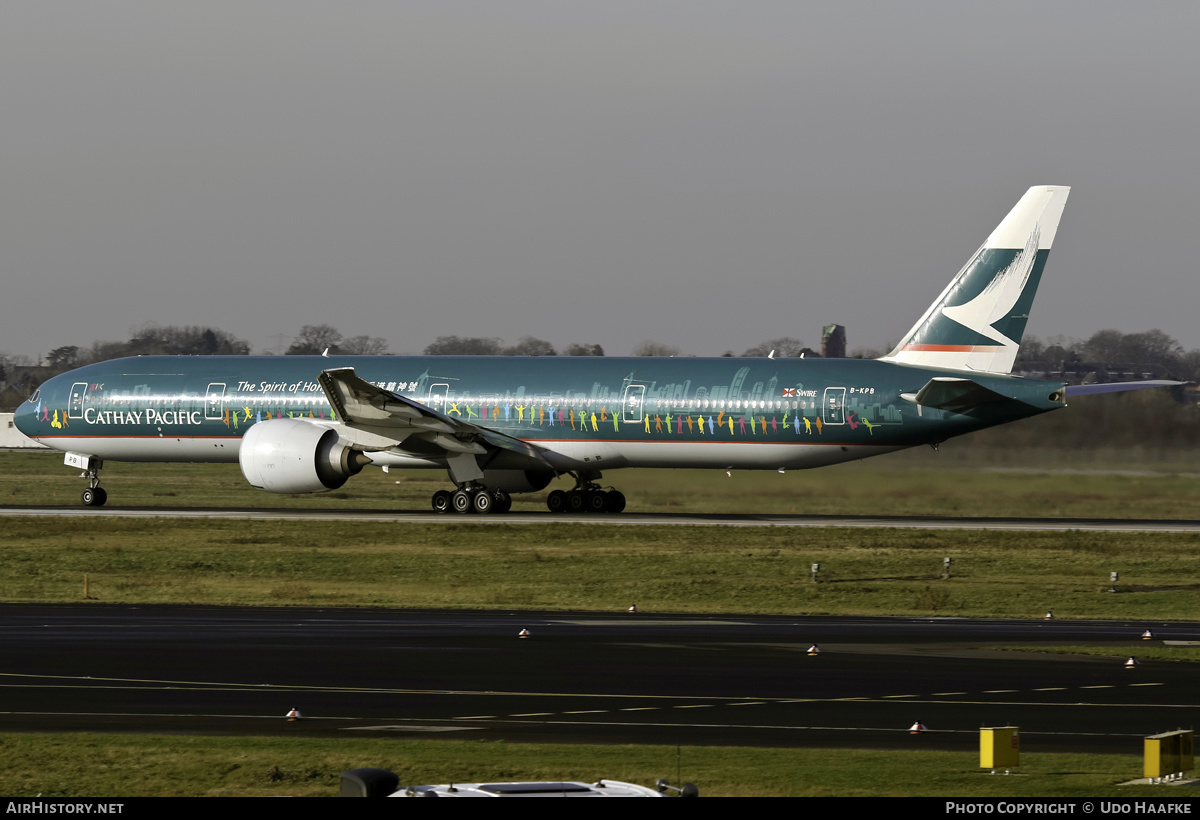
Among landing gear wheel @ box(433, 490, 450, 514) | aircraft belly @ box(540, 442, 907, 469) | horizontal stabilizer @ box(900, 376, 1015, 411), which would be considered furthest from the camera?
landing gear wheel @ box(433, 490, 450, 514)

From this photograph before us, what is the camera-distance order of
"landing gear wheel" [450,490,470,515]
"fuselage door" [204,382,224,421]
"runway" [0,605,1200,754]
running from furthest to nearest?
1. "fuselage door" [204,382,224,421]
2. "landing gear wheel" [450,490,470,515]
3. "runway" [0,605,1200,754]

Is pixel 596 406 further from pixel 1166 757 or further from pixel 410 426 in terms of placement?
pixel 1166 757

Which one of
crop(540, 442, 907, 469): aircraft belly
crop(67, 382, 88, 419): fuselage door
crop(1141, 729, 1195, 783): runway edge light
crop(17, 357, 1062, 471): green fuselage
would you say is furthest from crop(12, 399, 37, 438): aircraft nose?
crop(1141, 729, 1195, 783): runway edge light

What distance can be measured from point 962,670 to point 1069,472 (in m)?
29.3

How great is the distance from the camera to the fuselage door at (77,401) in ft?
182

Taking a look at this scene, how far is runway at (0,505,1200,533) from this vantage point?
1815 inches

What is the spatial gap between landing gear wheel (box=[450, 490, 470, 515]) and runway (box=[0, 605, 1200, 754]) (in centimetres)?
2169

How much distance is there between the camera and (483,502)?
50469mm

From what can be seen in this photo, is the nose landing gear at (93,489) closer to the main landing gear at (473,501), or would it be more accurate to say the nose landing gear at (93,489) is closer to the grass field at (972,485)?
the main landing gear at (473,501)

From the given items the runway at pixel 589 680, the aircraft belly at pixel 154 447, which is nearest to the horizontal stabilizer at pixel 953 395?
the runway at pixel 589 680

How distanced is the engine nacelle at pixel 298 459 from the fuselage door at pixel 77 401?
9.75m

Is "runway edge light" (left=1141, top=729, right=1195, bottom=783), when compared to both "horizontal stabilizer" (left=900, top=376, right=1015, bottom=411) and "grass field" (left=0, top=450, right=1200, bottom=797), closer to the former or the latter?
"grass field" (left=0, top=450, right=1200, bottom=797)

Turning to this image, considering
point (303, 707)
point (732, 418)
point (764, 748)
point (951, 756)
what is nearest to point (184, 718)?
point (303, 707)

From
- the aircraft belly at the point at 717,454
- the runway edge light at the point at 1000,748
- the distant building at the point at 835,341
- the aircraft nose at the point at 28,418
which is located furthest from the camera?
the distant building at the point at 835,341
